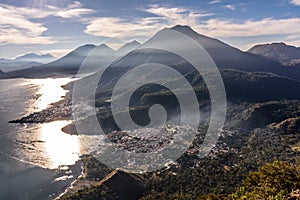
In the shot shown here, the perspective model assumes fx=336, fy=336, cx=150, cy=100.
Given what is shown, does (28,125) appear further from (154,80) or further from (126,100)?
(154,80)

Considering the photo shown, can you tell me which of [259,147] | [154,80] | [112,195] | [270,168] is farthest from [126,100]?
[270,168]

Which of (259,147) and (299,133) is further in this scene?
(299,133)

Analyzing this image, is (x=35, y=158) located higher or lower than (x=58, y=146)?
lower

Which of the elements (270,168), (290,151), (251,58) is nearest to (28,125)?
(290,151)

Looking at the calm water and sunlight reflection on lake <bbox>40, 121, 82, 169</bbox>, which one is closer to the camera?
the calm water

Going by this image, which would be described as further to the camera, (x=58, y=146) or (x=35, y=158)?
(x=58, y=146)

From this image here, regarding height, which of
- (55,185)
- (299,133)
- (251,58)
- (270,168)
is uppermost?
(251,58)

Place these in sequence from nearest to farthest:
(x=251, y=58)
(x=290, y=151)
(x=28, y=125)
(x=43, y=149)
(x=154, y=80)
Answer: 1. (x=290, y=151)
2. (x=43, y=149)
3. (x=28, y=125)
4. (x=154, y=80)
5. (x=251, y=58)

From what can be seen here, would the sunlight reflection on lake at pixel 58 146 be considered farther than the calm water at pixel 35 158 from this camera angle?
Yes

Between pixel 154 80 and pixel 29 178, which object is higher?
pixel 154 80

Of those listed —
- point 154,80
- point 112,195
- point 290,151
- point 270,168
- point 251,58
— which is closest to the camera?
point 270,168
